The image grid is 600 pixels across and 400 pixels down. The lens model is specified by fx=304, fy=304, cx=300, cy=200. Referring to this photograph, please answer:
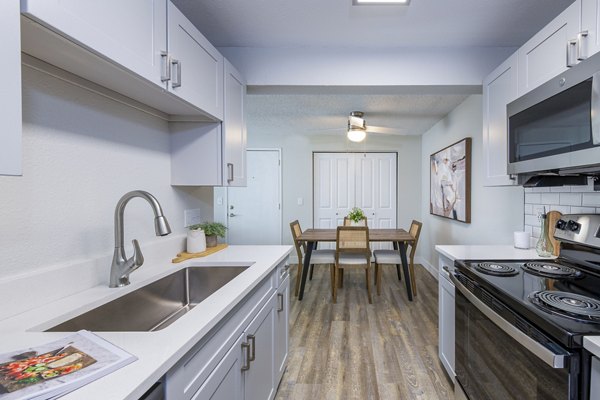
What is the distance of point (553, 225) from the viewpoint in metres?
1.77

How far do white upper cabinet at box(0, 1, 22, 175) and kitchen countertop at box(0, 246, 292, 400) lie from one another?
0.46 metres

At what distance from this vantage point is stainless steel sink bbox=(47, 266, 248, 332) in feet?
3.51

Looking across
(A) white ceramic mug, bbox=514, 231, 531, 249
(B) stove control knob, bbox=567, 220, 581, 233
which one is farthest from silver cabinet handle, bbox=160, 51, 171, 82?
(A) white ceramic mug, bbox=514, 231, 531, 249

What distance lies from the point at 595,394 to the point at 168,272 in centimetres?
161

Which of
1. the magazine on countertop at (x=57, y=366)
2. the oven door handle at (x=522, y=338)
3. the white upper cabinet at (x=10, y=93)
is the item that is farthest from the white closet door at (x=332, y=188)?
the white upper cabinet at (x=10, y=93)

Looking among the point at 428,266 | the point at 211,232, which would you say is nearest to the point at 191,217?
the point at 211,232

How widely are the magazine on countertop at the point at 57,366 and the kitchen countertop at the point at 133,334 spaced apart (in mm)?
22

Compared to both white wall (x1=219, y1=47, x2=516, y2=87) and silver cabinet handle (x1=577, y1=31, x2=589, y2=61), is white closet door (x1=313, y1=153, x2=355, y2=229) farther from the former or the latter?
silver cabinet handle (x1=577, y1=31, x2=589, y2=61)

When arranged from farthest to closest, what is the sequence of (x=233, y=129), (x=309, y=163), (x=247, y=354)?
(x=309, y=163) < (x=233, y=129) < (x=247, y=354)

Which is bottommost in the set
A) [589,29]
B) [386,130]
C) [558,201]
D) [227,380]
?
[227,380]

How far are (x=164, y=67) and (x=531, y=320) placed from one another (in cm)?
163

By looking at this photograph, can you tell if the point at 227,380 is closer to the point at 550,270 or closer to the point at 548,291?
the point at 548,291

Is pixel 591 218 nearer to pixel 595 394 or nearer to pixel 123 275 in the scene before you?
pixel 595 394

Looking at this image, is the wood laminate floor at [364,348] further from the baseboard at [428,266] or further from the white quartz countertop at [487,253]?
the white quartz countertop at [487,253]
